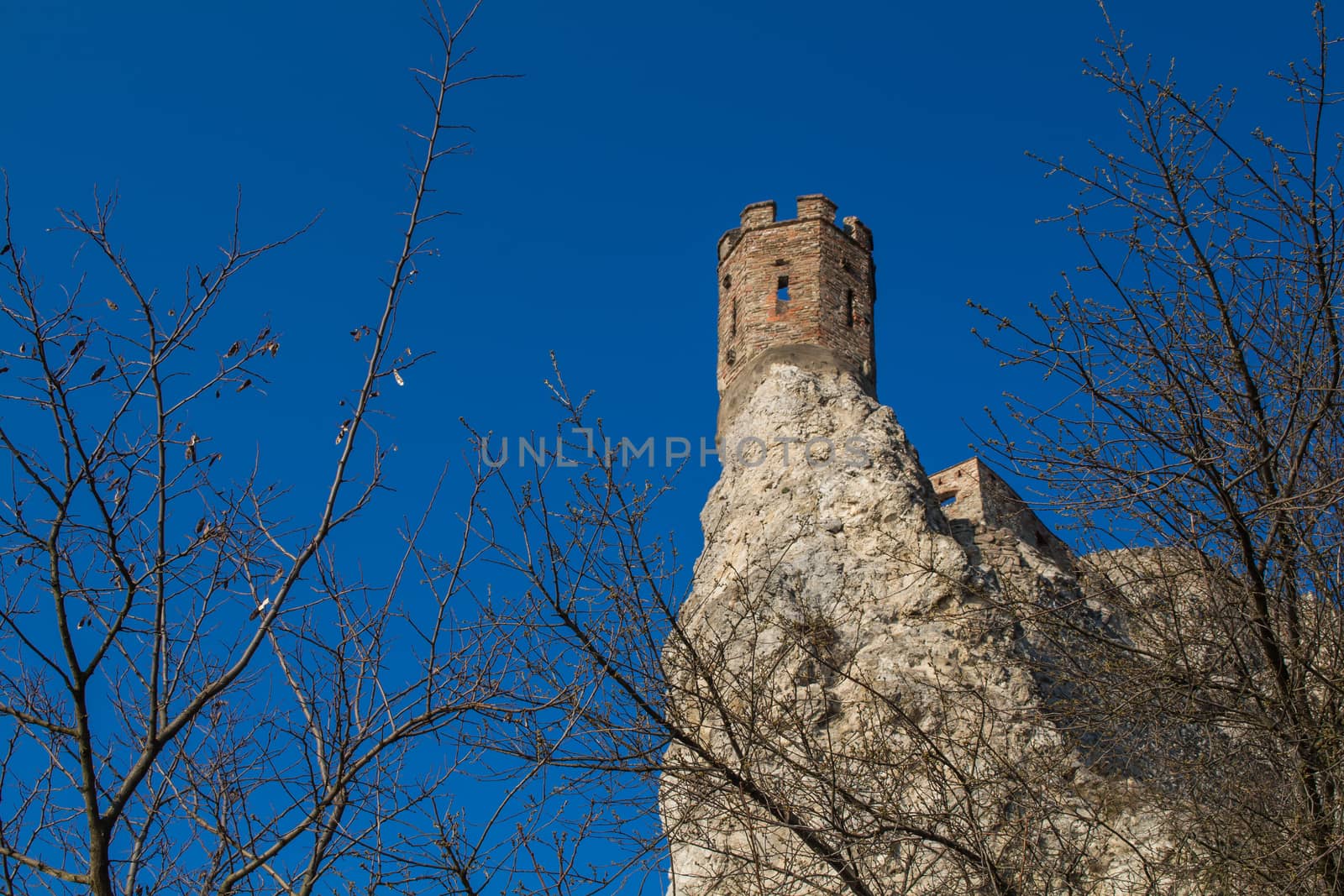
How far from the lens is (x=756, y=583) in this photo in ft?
45.0

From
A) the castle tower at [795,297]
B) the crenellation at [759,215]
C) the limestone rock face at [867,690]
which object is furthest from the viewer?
the crenellation at [759,215]

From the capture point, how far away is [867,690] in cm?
826

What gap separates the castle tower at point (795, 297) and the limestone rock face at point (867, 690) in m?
0.51

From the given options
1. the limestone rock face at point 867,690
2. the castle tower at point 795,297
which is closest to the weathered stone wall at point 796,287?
the castle tower at point 795,297

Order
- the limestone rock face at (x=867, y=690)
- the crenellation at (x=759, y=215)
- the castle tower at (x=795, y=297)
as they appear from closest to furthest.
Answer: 1. the limestone rock face at (x=867, y=690)
2. the castle tower at (x=795, y=297)
3. the crenellation at (x=759, y=215)

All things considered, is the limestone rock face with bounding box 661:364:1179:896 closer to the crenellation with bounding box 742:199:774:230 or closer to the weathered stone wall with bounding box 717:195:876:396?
the weathered stone wall with bounding box 717:195:876:396

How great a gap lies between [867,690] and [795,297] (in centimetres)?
1014

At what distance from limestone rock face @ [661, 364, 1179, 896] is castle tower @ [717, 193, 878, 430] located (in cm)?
51

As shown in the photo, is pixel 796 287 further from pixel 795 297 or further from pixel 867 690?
pixel 867 690

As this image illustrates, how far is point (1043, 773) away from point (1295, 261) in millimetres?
3053

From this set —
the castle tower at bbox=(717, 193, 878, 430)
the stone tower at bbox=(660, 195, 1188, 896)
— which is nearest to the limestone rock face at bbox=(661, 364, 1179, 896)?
the stone tower at bbox=(660, 195, 1188, 896)

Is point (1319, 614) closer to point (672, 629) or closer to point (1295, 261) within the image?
point (1295, 261)

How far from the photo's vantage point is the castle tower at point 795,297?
17.2m

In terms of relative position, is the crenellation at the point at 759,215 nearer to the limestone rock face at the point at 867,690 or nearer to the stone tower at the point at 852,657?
the stone tower at the point at 852,657
